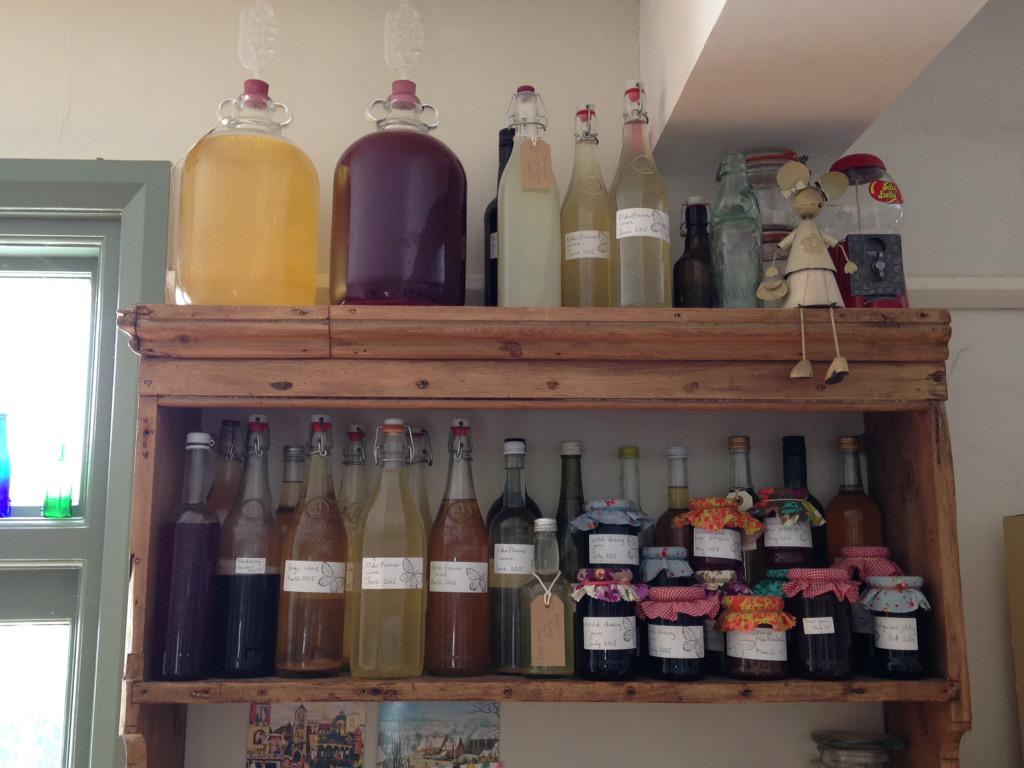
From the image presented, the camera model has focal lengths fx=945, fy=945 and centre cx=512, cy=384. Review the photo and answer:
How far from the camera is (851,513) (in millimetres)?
1402

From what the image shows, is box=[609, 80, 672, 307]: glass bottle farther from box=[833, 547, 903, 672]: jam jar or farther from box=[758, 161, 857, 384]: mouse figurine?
box=[833, 547, 903, 672]: jam jar

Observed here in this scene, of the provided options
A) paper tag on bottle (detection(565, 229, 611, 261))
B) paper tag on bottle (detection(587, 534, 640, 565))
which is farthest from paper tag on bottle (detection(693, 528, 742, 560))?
paper tag on bottle (detection(565, 229, 611, 261))

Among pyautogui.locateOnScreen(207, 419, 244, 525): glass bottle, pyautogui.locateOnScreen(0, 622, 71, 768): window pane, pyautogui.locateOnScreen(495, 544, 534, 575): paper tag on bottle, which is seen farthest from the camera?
pyautogui.locateOnScreen(0, 622, 71, 768): window pane

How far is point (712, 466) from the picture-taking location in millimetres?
1480

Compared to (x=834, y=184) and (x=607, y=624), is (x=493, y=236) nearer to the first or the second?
(x=834, y=184)

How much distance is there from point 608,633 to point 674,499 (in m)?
0.28

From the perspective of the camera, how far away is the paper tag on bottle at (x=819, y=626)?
4.03ft

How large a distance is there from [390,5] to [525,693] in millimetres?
1141

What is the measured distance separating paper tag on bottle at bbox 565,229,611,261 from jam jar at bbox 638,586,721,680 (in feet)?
1.56

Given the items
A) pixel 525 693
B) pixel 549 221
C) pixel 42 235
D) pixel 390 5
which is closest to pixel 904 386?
pixel 549 221

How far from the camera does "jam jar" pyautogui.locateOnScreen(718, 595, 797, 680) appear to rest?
1220 millimetres

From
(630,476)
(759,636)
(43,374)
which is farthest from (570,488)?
(43,374)

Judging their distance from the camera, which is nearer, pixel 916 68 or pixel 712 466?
pixel 916 68

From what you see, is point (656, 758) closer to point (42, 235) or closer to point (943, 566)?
point (943, 566)
